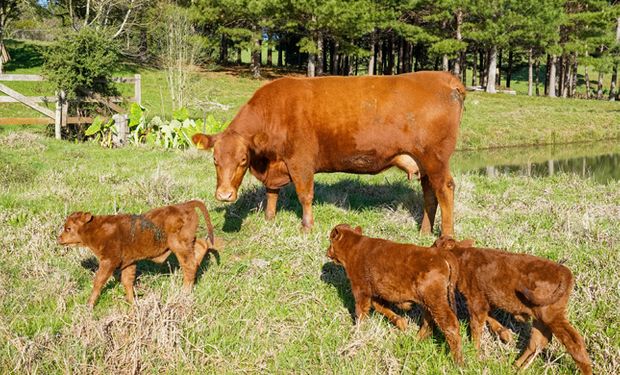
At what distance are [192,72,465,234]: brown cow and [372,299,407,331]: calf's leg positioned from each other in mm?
2674

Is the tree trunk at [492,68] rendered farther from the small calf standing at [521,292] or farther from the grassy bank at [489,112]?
the small calf standing at [521,292]

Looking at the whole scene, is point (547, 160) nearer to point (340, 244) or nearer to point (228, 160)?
point (228, 160)

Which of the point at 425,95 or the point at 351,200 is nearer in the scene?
the point at 425,95

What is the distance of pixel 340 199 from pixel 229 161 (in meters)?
2.75

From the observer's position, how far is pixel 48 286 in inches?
199

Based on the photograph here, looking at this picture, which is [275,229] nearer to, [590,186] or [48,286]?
[48,286]

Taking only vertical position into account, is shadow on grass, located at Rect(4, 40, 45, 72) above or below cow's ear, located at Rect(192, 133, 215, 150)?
above

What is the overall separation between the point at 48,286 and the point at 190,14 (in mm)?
39629

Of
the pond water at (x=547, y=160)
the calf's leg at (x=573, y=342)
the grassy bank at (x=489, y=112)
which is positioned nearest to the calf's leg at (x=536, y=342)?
the calf's leg at (x=573, y=342)

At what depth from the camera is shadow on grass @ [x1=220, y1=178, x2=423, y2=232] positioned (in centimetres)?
812

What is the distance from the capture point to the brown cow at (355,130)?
693 centimetres

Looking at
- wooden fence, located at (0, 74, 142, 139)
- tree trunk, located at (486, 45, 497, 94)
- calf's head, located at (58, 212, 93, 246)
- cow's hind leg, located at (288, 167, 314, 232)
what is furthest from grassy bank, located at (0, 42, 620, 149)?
calf's head, located at (58, 212, 93, 246)

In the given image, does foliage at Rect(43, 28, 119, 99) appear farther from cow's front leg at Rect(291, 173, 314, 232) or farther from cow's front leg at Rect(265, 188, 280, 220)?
cow's front leg at Rect(291, 173, 314, 232)

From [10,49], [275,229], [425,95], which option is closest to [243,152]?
[275,229]
